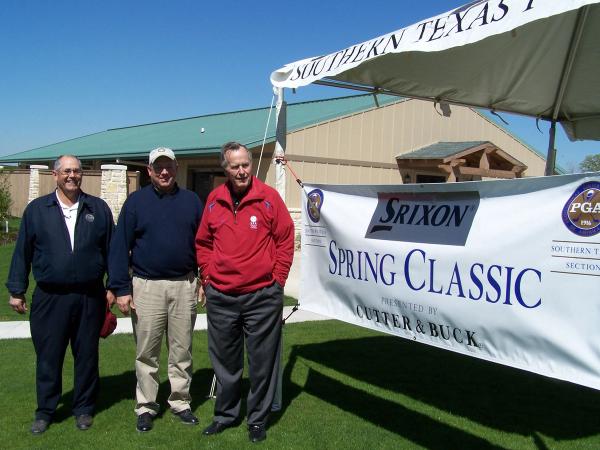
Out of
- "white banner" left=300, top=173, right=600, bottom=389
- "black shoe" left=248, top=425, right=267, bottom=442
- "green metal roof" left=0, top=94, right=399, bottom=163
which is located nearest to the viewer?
"white banner" left=300, top=173, right=600, bottom=389

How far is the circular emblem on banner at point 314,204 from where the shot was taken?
4956mm

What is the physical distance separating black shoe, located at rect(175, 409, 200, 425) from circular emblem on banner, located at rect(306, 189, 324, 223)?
6.00 feet

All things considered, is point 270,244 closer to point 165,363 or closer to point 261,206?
point 261,206

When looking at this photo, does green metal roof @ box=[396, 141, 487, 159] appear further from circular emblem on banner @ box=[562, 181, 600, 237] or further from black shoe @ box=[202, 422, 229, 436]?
circular emblem on banner @ box=[562, 181, 600, 237]

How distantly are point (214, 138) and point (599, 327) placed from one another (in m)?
16.0

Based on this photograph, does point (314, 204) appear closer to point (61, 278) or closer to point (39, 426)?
point (61, 278)

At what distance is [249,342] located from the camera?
13.9 ft

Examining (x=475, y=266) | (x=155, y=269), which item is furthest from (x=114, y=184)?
(x=475, y=266)

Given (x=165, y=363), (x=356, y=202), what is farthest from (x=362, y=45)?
(x=165, y=363)

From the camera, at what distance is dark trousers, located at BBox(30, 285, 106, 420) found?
432 cm

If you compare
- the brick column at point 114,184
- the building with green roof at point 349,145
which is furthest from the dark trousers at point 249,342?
the brick column at point 114,184

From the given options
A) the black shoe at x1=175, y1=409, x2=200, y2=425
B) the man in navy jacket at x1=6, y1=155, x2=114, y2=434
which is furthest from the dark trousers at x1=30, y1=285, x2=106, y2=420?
the black shoe at x1=175, y1=409, x2=200, y2=425

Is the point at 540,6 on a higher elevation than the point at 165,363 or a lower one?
higher

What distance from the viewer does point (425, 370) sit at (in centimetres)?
602
